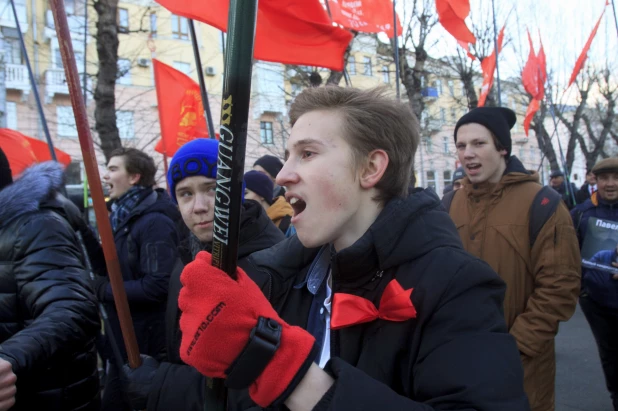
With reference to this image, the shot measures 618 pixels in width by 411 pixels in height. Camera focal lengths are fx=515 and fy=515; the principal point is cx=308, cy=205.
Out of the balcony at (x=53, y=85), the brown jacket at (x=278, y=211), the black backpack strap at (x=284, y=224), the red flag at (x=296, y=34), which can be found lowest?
the black backpack strap at (x=284, y=224)

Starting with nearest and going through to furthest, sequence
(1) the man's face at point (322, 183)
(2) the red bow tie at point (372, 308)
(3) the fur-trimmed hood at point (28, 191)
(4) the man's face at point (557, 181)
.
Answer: (2) the red bow tie at point (372, 308)
(1) the man's face at point (322, 183)
(3) the fur-trimmed hood at point (28, 191)
(4) the man's face at point (557, 181)

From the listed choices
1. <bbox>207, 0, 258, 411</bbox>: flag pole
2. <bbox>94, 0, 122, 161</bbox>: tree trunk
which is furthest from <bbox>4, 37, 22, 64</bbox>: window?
<bbox>207, 0, 258, 411</bbox>: flag pole

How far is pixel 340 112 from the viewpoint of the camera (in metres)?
1.47

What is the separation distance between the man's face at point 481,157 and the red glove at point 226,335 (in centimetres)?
218

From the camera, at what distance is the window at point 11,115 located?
22562 millimetres

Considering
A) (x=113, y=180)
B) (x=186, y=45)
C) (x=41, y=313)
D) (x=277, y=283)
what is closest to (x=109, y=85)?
(x=113, y=180)

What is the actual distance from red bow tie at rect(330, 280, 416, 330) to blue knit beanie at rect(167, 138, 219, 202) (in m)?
1.33

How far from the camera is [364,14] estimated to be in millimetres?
5758

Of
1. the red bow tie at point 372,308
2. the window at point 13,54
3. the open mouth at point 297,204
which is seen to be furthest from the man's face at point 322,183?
the window at point 13,54

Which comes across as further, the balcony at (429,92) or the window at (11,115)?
the window at (11,115)

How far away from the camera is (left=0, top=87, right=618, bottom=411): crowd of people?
3.54ft

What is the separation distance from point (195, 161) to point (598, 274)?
122 inches

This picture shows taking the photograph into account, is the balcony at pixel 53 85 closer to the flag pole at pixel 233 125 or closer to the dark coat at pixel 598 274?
the dark coat at pixel 598 274

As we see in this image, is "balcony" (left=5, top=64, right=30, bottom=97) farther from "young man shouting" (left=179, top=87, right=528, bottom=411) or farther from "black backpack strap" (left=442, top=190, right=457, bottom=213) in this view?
"young man shouting" (left=179, top=87, right=528, bottom=411)
